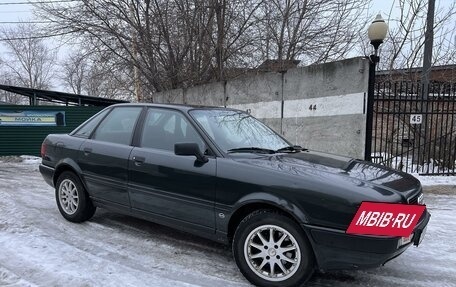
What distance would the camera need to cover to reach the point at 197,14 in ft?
49.1

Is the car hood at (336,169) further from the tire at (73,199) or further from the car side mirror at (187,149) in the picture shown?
the tire at (73,199)

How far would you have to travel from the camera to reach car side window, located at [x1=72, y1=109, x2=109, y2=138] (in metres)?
5.24

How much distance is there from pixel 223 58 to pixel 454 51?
7.58 m

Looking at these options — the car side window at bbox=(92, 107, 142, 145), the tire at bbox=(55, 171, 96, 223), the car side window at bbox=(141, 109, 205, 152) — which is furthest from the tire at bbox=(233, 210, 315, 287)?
the tire at bbox=(55, 171, 96, 223)

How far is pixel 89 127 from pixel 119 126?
62 centimetres

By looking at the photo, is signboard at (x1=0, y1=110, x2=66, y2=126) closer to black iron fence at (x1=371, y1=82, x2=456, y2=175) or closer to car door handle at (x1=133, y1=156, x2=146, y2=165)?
black iron fence at (x1=371, y1=82, x2=456, y2=175)

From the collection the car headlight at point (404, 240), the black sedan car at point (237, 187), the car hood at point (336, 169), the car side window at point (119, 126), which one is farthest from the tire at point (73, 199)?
the car headlight at point (404, 240)

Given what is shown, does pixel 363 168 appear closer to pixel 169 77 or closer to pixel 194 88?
pixel 194 88

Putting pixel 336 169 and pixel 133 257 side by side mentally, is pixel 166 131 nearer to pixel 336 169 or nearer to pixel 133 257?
pixel 133 257

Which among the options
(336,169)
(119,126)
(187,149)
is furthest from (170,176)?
(336,169)

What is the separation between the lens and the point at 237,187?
3627mm

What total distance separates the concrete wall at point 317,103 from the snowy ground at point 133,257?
307cm

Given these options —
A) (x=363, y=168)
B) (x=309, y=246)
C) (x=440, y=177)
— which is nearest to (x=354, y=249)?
(x=309, y=246)

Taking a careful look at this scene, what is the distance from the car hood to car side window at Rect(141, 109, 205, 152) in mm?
629
